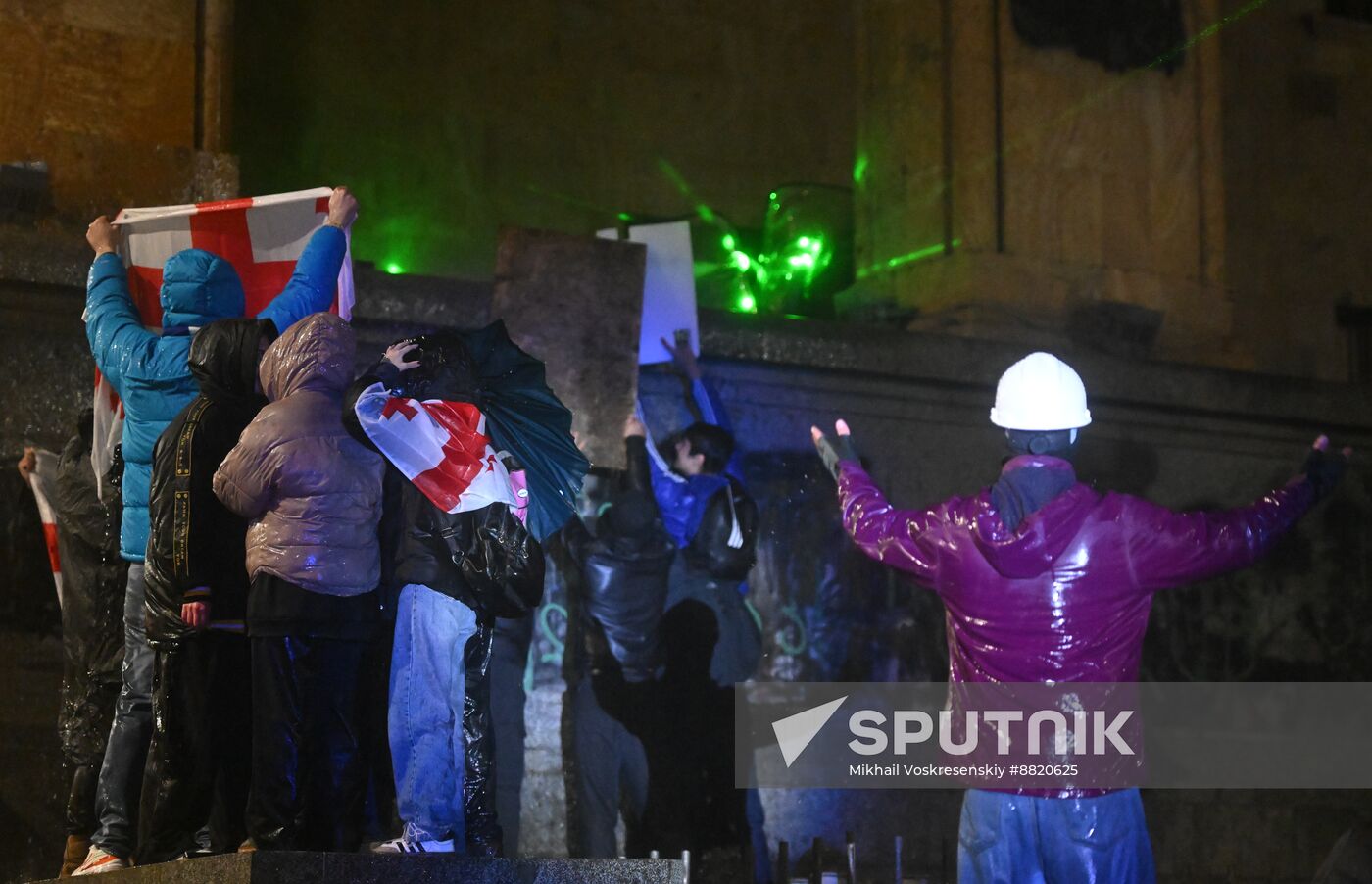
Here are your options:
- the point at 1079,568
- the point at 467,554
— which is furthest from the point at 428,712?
the point at 1079,568

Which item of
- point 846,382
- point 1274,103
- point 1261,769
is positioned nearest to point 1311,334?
point 1274,103

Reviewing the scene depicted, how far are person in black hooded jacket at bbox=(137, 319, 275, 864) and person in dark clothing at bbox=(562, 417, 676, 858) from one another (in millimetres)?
2756

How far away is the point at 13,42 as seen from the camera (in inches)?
371

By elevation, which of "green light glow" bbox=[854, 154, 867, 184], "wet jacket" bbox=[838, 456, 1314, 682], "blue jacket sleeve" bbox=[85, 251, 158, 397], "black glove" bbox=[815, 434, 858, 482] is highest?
"green light glow" bbox=[854, 154, 867, 184]

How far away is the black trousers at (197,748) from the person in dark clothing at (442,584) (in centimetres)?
59

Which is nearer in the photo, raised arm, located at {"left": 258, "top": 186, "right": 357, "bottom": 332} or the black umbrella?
the black umbrella

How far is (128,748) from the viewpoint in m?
6.17

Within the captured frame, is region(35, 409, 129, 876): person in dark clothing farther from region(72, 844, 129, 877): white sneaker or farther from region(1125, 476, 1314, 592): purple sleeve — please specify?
region(1125, 476, 1314, 592): purple sleeve

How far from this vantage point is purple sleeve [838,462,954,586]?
614 cm

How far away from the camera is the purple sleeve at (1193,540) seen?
19.4ft

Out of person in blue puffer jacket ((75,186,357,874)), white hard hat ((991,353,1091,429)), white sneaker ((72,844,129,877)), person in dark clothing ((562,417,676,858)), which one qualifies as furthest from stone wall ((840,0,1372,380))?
white sneaker ((72,844,129,877))

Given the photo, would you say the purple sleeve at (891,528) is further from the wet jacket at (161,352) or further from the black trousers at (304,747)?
the wet jacket at (161,352)

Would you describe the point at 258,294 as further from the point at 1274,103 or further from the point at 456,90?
the point at 1274,103

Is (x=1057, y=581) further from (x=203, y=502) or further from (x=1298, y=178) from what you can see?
(x=1298, y=178)
